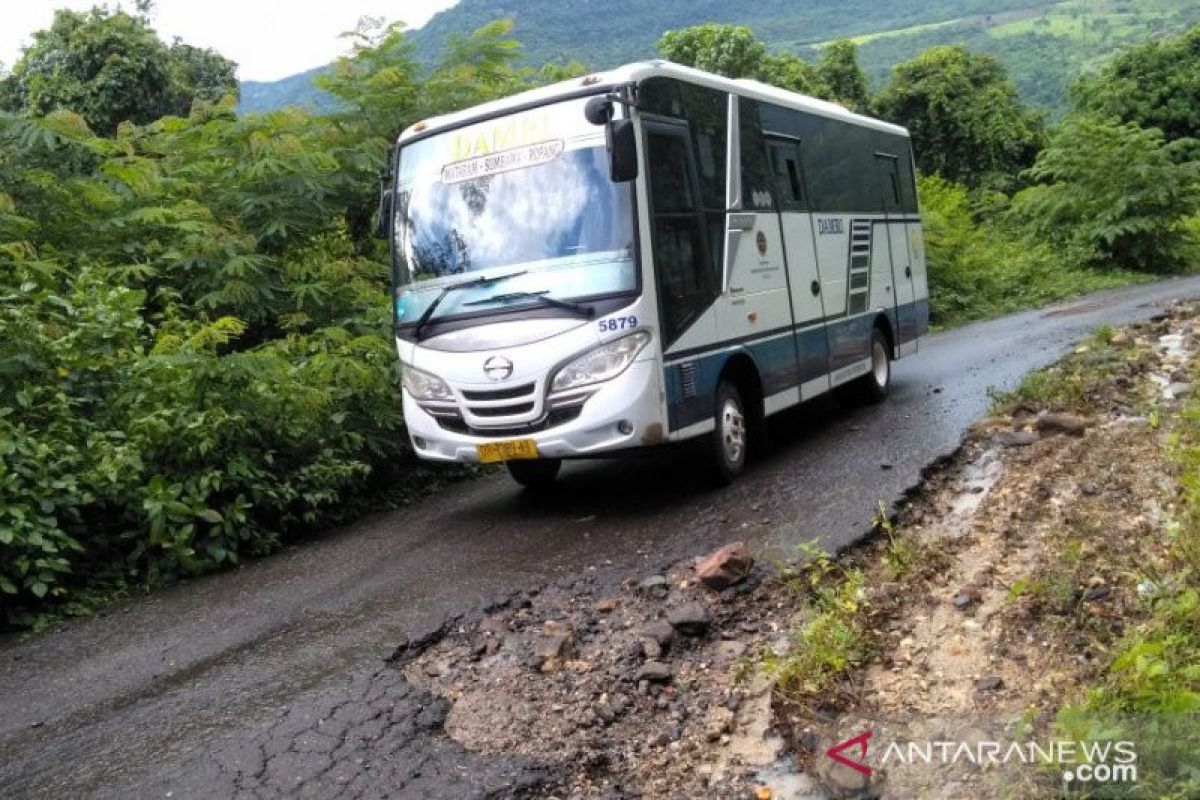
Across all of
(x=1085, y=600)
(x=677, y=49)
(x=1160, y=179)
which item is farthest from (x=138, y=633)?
(x=677, y=49)

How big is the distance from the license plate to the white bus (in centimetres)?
1

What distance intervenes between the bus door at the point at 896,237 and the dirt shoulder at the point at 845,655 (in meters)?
5.21

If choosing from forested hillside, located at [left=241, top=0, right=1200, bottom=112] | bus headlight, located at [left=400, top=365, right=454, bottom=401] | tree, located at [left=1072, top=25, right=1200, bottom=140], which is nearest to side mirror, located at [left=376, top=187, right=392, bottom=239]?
bus headlight, located at [left=400, top=365, right=454, bottom=401]

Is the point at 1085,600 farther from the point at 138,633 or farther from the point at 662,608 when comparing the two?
the point at 138,633

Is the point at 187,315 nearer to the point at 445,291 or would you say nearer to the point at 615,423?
the point at 445,291

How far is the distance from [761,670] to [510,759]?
1206 millimetres

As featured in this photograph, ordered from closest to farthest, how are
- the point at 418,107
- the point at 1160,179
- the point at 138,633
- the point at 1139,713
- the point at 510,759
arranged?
the point at 1139,713 < the point at 510,759 < the point at 138,633 < the point at 418,107 < the point at 1160,179

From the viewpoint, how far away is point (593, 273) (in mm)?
6891

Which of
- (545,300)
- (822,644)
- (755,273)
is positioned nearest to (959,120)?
(755,273)

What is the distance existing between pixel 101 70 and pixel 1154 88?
89.6 feet

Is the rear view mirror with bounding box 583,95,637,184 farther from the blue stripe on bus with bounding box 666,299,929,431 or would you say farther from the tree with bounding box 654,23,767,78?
the tree with bounding box 654,23,767,78

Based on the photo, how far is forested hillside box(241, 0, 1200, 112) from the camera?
241 ft

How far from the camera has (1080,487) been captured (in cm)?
641

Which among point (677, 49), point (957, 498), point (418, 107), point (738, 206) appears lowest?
point (957, 498)
